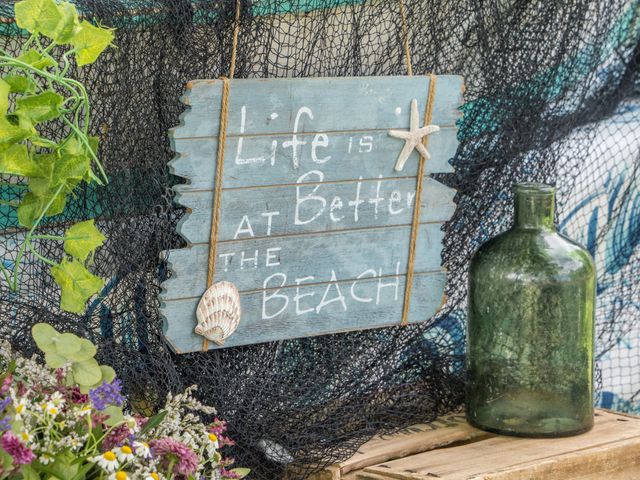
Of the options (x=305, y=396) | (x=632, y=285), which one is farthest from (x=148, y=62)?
(x=632, y=285)

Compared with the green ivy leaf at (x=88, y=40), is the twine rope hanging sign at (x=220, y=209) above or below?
below

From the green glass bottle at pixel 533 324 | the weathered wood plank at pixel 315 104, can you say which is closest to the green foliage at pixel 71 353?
the weathered wood plank at pixel 315 104

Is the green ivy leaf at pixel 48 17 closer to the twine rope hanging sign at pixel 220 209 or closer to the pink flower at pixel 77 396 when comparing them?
the twine rope hanging sign at pixel 220 209

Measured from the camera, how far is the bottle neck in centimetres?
177

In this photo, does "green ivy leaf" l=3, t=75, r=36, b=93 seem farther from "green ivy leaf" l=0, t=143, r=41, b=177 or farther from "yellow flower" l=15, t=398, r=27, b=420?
"yellow flower" l=15, t=398, r=27, b=420

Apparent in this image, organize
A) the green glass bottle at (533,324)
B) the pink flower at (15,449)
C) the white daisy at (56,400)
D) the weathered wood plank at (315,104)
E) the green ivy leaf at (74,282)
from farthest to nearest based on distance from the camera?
the green glass bottle at (533,324)
the weathered wood plank at (315,104)
the green ivy leaf at (74,282)
the white daisy at (56,400)
the pink flower at (15,449)

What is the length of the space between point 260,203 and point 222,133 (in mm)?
127

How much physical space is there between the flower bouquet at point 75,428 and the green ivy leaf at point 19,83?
28 centimetres

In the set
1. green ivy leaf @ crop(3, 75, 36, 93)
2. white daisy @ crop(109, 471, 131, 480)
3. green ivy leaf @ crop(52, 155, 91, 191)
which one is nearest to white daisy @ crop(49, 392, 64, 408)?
white daisy @ crop(109, 471, 131, 480)

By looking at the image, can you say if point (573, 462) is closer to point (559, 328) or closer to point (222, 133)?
point (559, 328)

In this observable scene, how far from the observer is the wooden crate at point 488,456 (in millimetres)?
1660

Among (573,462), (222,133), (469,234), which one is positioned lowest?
(573,462)

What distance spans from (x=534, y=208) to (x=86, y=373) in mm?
803

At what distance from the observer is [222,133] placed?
5.02 feet
